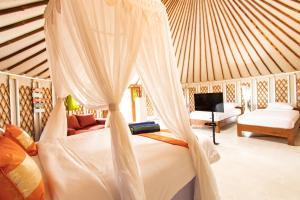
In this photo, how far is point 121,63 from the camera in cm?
113

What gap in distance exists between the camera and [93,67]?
1.05 m

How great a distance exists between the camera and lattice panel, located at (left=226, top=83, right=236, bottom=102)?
5.98 meters

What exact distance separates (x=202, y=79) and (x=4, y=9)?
574 centimetres

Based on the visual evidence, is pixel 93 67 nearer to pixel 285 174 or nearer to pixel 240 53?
pixel 285 174

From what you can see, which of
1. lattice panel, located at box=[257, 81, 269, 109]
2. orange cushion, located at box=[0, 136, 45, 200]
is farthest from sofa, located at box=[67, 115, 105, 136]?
lattice panel, located at box=[257, 81, 269, 109]

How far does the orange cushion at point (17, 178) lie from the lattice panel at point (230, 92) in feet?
20.4

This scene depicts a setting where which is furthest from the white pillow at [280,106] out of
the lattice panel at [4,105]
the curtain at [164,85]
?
the lattice panel at [4,105]

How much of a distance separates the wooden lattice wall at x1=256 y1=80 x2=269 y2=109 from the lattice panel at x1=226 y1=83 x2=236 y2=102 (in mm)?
753

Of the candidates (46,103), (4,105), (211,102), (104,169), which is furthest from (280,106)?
(4,105)

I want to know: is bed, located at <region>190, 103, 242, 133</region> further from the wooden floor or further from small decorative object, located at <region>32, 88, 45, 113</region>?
small decorative object, located at <region>32, 88, 45, 113</region>

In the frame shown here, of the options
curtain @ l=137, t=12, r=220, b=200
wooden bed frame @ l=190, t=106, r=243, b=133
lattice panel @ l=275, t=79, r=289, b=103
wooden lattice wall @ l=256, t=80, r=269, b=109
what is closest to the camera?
curtain @ l=137, t=12, r=220, b=200

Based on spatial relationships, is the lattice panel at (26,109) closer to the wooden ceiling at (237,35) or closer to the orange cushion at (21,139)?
the orange cushion at (21,139)

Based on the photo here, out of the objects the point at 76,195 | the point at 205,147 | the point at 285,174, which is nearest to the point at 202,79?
the point at 285,174

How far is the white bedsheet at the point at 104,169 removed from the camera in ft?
2.80
